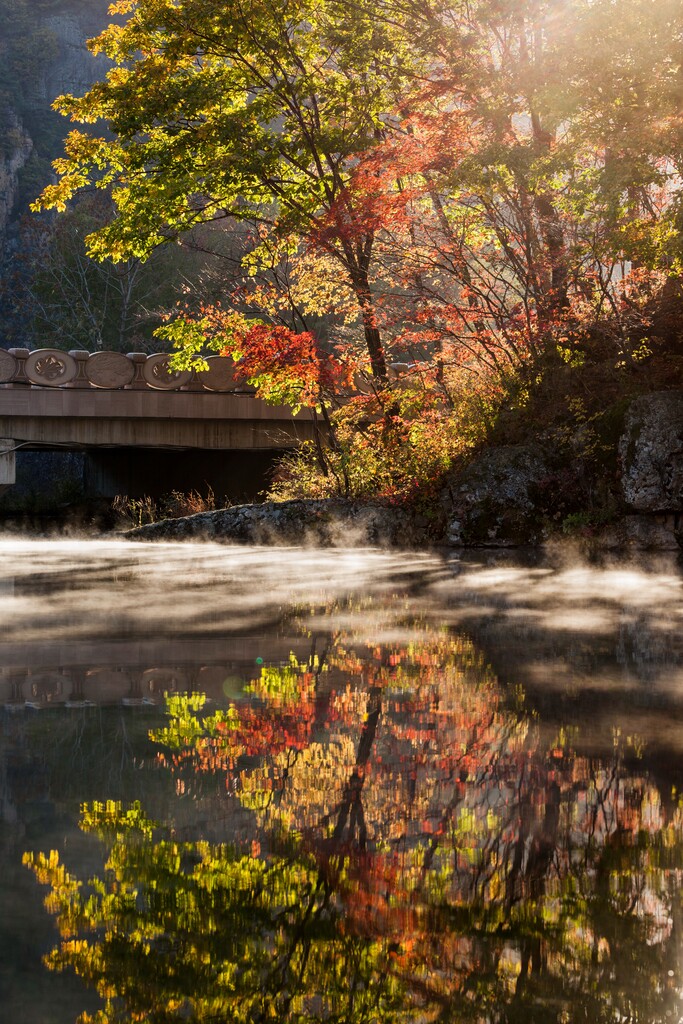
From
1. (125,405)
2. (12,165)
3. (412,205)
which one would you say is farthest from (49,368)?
(12,165)

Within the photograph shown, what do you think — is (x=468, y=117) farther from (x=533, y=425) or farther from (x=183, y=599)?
(x=183, y=599)

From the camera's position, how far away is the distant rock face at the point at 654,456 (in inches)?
477

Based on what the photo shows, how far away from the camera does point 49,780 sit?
110 inches

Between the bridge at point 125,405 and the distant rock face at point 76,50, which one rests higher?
the distant rock face at point 76,50

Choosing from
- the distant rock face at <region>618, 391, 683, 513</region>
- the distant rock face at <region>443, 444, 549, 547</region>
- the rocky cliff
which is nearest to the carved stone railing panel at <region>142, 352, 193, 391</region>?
the distant rock face at <region>443, 444, 549, 547</region>

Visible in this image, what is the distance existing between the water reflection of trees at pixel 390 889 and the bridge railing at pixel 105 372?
20448mm

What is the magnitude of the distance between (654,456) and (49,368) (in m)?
15.0

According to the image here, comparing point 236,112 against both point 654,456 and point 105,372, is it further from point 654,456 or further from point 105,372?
point 105,372

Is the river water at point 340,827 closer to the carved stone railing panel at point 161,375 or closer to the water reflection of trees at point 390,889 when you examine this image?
the water reflection of trees at point 390,889

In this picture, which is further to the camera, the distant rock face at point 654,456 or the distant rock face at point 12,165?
the distant rock face at point 12,165

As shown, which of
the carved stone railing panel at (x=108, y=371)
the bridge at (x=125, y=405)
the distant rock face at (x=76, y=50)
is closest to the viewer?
the bridge at (x=125, y=405)

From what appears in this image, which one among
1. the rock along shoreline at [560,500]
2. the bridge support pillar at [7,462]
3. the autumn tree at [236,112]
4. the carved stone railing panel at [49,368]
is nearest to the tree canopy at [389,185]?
the autumn tree at [236,112]

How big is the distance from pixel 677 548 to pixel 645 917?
10620 millimetres

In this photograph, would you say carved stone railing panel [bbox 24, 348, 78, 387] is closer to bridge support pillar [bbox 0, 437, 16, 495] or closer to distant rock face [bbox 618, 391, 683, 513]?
bridge support pillar [bbox 0, 437, 16, 495]
